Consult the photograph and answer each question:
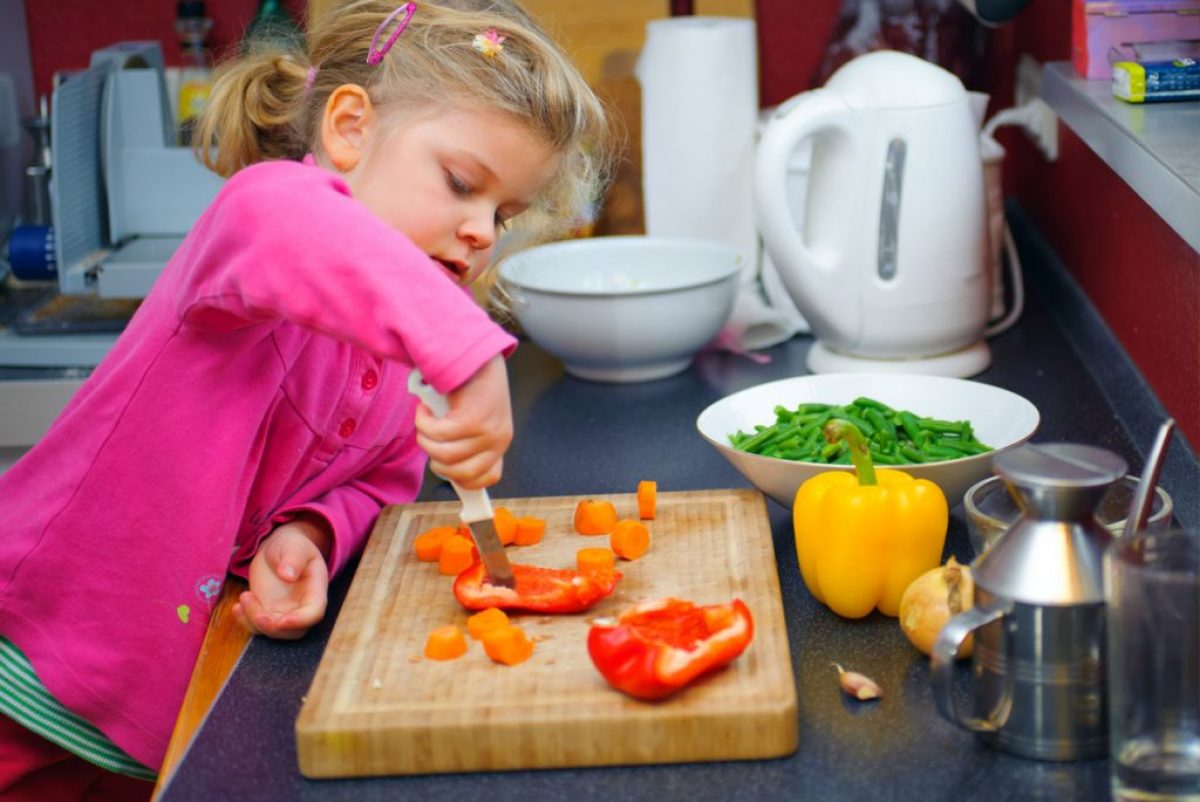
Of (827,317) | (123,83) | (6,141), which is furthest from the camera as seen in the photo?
(6,141)

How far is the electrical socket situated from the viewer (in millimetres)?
2018

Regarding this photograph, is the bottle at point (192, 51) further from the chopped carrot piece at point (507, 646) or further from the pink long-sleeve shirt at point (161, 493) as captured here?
the chopped carrot piece at point (507, 646)

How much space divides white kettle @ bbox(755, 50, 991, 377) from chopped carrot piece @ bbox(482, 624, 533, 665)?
0.80 metres

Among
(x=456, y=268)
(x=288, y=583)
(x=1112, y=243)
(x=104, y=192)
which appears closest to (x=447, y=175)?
(x=456, y=268)

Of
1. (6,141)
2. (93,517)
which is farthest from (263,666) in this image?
(6,141)

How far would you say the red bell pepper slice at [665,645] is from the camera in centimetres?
89

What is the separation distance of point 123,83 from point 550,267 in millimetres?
650

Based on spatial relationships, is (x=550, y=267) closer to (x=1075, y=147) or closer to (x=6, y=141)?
(x=1075, y=147)

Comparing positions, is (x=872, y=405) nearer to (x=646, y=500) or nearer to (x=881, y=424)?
(x=881, y=424)

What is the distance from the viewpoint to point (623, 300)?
1.71 metres

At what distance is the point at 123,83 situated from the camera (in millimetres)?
2037

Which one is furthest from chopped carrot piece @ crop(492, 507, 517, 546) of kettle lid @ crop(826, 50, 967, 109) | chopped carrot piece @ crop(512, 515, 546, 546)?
kettle lid @ crop(826, 50, 967, 109)

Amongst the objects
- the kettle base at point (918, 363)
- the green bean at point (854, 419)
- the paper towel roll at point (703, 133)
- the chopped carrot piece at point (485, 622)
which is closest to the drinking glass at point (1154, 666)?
the chopped carrot piece at point (485, 622)

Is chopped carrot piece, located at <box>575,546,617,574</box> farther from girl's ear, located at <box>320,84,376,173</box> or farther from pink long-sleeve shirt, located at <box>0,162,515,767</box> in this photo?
girl's ear, located at <box>320,84,376,173</box>
